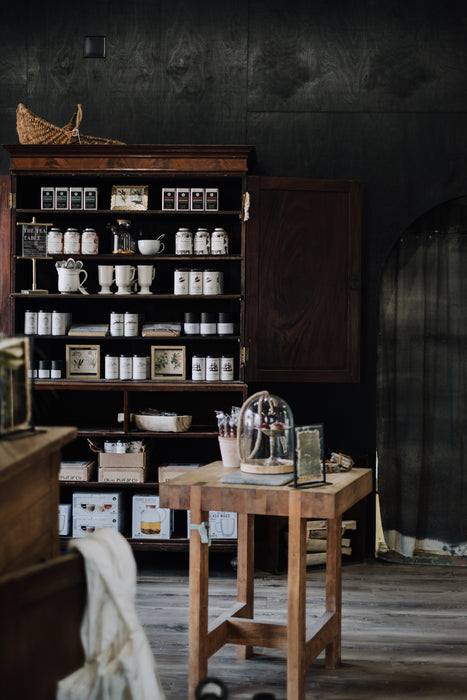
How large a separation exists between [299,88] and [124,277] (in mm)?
1666

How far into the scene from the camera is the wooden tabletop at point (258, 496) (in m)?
2.95

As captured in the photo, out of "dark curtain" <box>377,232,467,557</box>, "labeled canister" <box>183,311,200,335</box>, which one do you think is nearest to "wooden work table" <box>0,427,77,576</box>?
"labeled canister" <box>183,311,200,335</box>

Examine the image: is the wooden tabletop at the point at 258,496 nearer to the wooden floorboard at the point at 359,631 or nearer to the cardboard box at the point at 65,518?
the wooden floorboard at the point at 359,631

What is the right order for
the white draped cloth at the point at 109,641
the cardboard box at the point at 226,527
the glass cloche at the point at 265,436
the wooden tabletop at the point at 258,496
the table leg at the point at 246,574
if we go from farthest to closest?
the cardboard box at the point at 226,527 → the table leg at the point at 246,574 → the glass cloche at the point at 265,436 → the wooden tabletop at the point at 258,496 → the white draped cloth at the point at 109,641

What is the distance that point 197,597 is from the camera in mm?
3096

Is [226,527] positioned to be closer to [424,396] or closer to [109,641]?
[424,396]

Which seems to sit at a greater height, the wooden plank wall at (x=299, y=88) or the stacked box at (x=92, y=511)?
the wooden plank wall at (x=299, y=88)

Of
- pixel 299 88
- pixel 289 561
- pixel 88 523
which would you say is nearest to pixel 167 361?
pixel 88 523

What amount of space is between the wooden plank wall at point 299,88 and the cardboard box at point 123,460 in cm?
103

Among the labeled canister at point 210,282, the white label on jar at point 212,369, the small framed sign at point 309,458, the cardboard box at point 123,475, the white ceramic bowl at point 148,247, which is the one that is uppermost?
the white ceramic bowl at point 148,247

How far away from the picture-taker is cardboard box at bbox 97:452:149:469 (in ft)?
16.1

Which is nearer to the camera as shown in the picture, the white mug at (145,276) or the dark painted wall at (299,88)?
the white mug at (145,276)

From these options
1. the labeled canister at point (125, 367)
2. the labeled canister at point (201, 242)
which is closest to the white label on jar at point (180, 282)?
the labeled canister at point (201, 242)

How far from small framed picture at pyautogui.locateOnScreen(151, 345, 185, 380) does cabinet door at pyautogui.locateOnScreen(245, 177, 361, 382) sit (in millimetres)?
430
